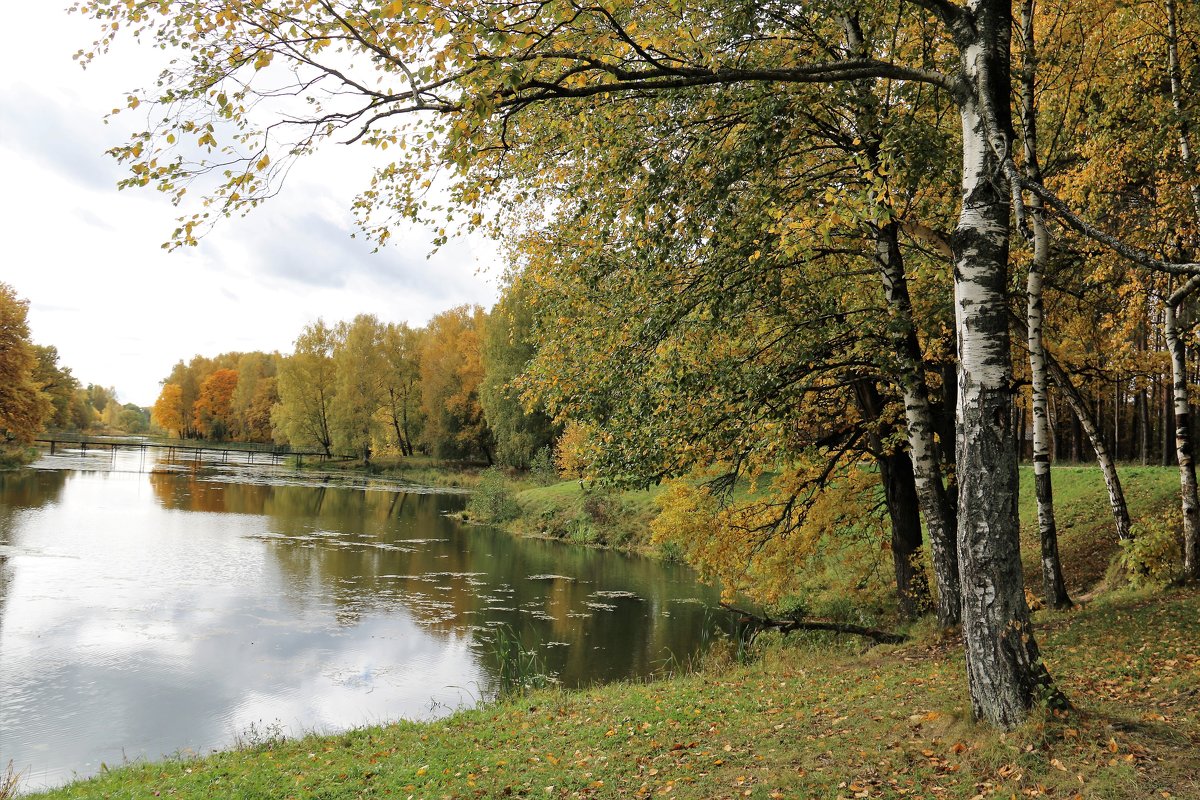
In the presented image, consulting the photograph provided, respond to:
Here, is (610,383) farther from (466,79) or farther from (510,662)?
(510,662)

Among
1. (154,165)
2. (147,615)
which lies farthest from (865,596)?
(147,615)

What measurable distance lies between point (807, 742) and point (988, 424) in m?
2.83

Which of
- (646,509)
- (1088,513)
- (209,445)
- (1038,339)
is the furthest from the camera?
(209,445)

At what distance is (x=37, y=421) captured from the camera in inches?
1612

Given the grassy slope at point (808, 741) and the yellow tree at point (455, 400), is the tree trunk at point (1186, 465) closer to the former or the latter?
the grassy slope at point (808, 741)

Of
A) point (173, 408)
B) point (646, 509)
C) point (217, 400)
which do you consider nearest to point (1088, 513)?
point (646, 509)

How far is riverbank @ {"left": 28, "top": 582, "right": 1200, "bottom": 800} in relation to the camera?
15.2ft

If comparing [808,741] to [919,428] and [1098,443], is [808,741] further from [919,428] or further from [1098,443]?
[1098,443]

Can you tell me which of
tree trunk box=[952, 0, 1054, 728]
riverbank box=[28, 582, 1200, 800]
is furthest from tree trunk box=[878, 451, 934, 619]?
tree trunk box=[952, 0, 1054, 728]

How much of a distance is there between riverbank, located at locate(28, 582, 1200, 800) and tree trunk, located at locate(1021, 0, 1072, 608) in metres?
0.64

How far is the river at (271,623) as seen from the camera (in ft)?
34.7

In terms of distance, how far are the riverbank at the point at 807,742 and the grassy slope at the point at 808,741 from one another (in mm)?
18

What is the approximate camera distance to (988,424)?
5121 millimetres

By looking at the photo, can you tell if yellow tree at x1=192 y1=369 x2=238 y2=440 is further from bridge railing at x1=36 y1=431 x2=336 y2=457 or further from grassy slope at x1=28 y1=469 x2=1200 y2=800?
grassy slope at x1=28 y1=469 x2=1200 y2=800
